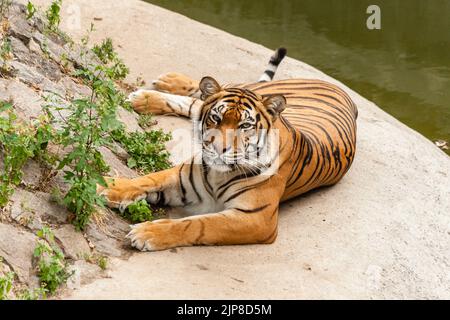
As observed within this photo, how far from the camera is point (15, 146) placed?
14.9 ft

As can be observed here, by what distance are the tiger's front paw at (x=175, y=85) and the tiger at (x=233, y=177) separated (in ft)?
4.78

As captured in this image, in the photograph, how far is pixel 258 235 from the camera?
4996 mm

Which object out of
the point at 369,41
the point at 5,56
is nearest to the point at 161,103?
the point at 5,56

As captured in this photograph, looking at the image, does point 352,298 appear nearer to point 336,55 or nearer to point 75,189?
point 75,189

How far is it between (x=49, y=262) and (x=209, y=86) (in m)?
1.46

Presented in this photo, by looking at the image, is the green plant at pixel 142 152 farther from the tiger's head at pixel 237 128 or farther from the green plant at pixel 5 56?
the green plant at pixel 5 56

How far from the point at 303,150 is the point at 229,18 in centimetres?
677

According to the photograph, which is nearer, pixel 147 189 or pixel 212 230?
pixel 212 230

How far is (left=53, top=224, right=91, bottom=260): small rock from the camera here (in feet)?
14.5

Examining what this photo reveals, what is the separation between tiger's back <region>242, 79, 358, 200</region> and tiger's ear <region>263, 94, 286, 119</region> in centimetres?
14

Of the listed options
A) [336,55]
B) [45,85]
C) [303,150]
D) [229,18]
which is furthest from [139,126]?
[229,18]

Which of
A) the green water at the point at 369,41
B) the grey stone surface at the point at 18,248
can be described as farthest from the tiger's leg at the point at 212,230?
the green water at the point at 369,41

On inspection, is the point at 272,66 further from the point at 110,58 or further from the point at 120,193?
the point at 120,193

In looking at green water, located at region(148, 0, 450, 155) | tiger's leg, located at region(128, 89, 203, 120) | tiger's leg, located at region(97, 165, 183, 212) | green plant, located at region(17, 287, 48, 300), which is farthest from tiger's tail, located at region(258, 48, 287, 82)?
green plant, located at region(17, 287, 48, 300)
